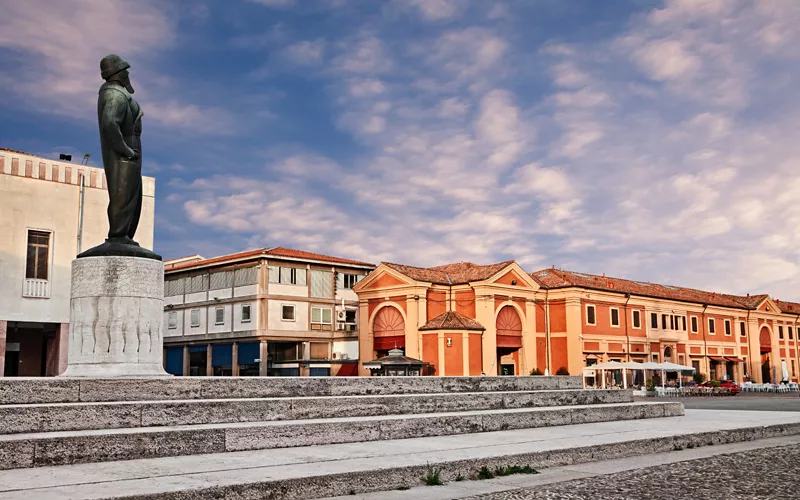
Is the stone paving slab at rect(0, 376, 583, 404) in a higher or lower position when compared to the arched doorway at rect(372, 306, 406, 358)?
lower

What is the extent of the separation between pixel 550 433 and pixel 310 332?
36828mm

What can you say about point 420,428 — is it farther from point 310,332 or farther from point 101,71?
point 310,332

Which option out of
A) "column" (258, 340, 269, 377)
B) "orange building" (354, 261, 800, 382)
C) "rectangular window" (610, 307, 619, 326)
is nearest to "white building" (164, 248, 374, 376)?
"column" (258, 340, 269, 377)

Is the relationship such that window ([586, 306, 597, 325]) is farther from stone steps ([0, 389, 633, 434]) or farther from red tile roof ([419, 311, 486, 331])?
stone steps ([0, 389, 633, 434])

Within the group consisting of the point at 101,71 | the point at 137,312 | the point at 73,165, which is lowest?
the point at 137,312

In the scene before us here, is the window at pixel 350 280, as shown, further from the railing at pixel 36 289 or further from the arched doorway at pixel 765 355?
the arched doorway at pixel 765 355

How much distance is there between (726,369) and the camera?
58.8 metres

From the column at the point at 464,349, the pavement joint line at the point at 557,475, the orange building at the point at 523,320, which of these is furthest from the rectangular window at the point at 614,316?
the pavement joint line at the point at 557,475

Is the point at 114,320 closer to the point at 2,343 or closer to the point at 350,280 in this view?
the point at 2,343

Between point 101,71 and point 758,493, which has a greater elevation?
point 101,71

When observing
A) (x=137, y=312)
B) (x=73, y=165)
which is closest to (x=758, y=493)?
(x=137, y=312)

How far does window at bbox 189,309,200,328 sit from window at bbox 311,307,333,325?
8285 millimetres

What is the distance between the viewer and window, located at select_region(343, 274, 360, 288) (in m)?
49.5

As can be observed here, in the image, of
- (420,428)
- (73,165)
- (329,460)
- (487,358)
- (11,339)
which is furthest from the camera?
(487,358)
